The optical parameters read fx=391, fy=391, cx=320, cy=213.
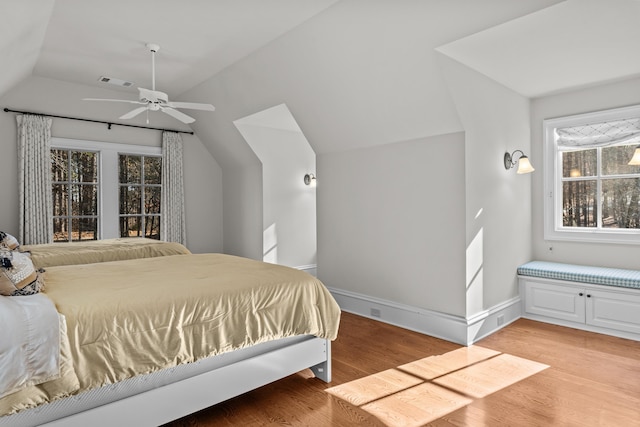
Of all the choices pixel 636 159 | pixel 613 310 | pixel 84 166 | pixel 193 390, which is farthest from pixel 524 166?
pixel 84 166

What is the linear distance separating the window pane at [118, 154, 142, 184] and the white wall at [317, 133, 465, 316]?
102 inches

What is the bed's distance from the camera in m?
1.71

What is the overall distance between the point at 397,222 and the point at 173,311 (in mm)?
2460

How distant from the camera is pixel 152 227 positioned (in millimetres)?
5535

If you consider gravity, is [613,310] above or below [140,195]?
below

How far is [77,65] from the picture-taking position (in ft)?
13.7

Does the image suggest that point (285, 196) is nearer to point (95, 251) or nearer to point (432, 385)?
point (95, 251)

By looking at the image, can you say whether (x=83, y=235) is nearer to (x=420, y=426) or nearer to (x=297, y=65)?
(x=297, y=65)

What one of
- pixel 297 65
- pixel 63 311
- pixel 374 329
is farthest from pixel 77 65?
pixel 374 329

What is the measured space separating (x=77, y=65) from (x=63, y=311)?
3.48 meters

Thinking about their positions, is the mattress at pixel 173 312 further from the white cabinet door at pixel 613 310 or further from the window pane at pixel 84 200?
the white cabinet door at pixel 613 310

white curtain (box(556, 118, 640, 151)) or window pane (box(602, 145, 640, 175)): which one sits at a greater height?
white curtain (box(556, 118, 640, 151))

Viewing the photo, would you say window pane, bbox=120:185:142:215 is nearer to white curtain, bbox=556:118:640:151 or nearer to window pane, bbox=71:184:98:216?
window pane, bbox=71:184:98:216

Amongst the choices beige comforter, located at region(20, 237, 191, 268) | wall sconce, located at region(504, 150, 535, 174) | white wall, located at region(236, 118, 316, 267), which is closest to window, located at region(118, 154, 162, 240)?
beige comforter, located at region(20, 237, 191, 268)
